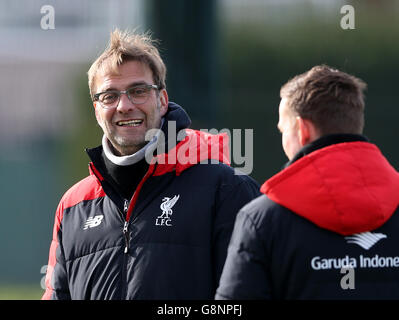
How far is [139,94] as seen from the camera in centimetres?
339

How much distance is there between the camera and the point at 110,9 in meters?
12.4

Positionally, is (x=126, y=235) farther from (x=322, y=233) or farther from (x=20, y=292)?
(x=20, y=292)

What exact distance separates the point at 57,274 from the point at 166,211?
1.93ft

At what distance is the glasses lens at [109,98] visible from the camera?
3383 mm

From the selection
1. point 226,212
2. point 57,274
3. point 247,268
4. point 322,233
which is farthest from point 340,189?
point 57,274

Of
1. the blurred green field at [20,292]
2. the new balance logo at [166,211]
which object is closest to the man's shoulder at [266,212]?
the new balance logo at [166,211]

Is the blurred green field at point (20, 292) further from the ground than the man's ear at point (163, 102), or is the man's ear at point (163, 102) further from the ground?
the man's ear at point (163, 102)

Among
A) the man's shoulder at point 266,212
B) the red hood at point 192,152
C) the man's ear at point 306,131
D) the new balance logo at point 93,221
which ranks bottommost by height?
the new balance logo at point 93,221

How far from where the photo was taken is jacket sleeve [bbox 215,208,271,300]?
2477 mm

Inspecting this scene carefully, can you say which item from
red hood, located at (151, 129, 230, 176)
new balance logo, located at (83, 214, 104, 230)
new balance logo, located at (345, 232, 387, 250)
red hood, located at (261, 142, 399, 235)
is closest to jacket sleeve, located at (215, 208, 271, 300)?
red hood, located at (261, 142, 399, 235)

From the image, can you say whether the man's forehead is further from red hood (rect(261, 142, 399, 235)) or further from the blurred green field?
the blurred green field

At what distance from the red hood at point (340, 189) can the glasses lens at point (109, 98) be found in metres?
1.10

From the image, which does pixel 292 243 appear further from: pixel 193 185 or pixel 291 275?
pixel 193 185

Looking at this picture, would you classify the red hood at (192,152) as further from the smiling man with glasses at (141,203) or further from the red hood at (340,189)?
the red hood at (340,189)
